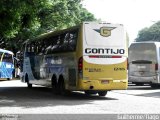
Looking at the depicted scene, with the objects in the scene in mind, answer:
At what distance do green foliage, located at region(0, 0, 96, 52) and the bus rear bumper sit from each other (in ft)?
16.4

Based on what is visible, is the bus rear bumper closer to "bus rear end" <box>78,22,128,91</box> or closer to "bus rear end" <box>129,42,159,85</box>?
"bus rear end" <box>78,22,128,91</box>

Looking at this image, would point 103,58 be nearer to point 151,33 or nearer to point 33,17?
point 33,17

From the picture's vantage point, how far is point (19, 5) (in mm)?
22000

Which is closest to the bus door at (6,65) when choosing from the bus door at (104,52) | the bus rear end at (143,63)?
the bus rear end at (143,63)

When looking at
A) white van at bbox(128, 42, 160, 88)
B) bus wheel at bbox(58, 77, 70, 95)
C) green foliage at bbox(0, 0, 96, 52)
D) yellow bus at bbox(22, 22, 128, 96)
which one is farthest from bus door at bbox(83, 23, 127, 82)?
white van at bbox(128, 42, 160, 88)

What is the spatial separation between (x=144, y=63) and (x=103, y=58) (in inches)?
376

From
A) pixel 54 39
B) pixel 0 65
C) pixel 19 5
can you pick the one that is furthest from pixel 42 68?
pixel 0 65

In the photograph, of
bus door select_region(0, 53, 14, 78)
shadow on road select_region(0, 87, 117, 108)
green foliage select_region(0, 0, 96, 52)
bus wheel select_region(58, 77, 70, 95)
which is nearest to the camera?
shadow on road select_region(0, 87, 117, 108)

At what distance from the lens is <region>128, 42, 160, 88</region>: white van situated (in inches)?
1124

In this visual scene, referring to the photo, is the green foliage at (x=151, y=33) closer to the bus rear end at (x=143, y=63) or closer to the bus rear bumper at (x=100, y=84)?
the bus rear end at (x=143, y=63)

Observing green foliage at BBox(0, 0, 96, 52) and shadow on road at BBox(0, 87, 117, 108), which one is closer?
shadow on road at BBox(0, 87, 117, 108)

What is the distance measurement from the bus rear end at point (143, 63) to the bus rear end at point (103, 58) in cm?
859

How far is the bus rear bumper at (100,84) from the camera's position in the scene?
19.8 metres

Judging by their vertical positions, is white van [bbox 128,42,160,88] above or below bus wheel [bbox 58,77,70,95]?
above
